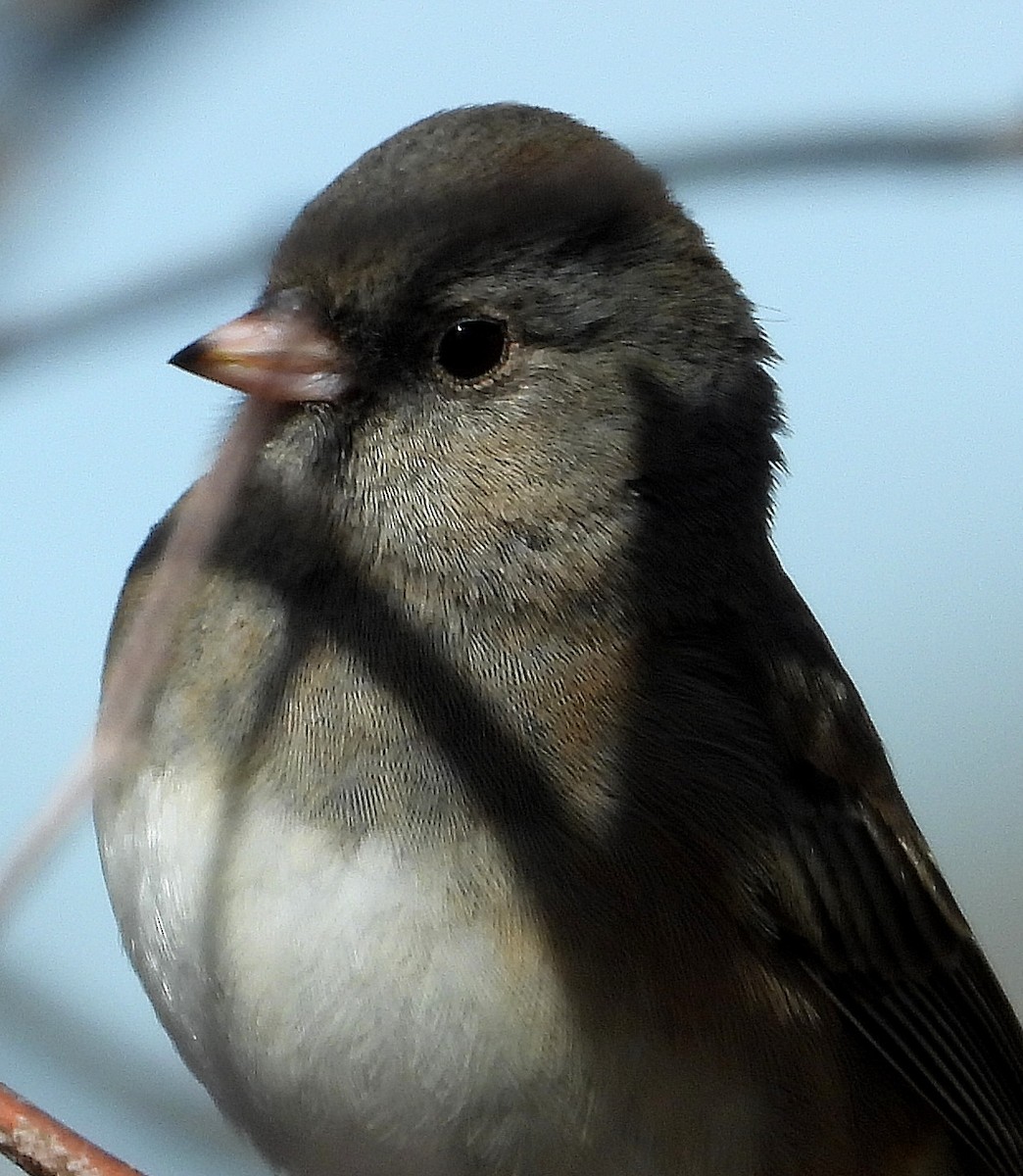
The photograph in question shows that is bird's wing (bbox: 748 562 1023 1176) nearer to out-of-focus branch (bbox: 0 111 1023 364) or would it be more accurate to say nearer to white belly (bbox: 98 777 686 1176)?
white belly (bbox: 98 777 686 1176)

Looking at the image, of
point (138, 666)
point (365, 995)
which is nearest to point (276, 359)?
point (365, 995)

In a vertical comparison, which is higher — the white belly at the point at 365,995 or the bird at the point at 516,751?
the bird at the point at 516,751

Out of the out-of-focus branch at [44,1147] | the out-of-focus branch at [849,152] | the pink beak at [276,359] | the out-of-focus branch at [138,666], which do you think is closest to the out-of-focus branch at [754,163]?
the out-of-focus branch at [849,152]

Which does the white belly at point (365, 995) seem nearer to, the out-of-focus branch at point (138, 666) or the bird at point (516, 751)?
the bird at point (516, 751)

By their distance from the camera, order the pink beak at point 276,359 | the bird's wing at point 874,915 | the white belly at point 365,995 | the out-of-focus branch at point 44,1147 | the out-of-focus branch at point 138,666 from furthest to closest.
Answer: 1. the bird's wing at point 874,915
2. the pink beak at point 276,359
3. the white belly at point 365,995
4. the out-of-focus branch at point 44,1147
5. the out-of-focus branch at point 138,666

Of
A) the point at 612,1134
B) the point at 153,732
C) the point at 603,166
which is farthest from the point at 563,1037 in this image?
the point at 603,166

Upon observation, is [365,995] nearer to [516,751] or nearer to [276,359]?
[516,751]
